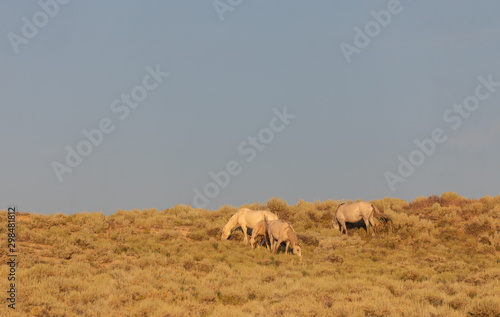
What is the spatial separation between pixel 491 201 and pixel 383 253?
39.0 ft

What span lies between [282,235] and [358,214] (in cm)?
687

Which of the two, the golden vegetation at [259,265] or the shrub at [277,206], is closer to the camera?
the golden vegetation at [259,265]

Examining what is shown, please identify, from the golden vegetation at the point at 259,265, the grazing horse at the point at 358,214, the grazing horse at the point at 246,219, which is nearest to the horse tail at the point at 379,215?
the grazing horse at the point at 358,214

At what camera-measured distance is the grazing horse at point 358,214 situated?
2622cm

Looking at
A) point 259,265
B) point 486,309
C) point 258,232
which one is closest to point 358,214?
point 258,232

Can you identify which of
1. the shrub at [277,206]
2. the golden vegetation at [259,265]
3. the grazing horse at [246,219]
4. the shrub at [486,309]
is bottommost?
the shrub at [486,309]

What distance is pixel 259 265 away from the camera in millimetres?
19578

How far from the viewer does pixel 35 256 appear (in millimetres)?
18719

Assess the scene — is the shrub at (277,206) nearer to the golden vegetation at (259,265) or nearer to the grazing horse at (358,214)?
the golden vegetation at (259,265)

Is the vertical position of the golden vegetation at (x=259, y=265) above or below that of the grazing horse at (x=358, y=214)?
below

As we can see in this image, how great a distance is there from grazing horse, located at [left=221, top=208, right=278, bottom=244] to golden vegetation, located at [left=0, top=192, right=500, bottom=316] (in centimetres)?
80

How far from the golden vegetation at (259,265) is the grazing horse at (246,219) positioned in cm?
80

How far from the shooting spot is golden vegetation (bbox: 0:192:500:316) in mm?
13148

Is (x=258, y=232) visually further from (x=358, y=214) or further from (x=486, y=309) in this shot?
(x=486, y=309)
